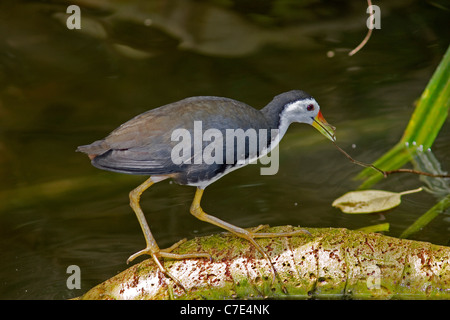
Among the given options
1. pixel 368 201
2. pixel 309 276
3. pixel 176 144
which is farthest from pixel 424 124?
pixel 176 144

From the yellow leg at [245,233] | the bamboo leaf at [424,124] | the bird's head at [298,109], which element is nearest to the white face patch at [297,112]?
the bird's head at [298,109]

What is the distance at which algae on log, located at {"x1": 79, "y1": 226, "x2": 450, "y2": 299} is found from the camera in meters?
2.21

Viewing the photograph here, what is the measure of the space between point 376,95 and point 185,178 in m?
2.00

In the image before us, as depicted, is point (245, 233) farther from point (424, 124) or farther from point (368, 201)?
point (424, 124)

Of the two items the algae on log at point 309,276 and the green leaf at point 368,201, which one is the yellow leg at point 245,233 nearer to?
the algae on log at point 309,276

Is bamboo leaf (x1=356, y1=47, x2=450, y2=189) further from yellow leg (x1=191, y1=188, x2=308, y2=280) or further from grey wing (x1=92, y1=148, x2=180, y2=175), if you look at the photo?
grey wing (x1=92, y1=148, x2=180, y2=175)

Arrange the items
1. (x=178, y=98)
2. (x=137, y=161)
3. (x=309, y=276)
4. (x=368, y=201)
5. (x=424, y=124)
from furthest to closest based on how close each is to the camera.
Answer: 1. (x=178, y=98)
2. (x=424, y=124)
3. (x=368, y=201)
4. (x=309, y=276)
5. (x=137, y=161)

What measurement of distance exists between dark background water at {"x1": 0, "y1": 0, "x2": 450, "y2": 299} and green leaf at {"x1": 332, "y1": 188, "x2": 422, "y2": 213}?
0.04m

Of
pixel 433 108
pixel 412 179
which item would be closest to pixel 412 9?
pixel 433 108

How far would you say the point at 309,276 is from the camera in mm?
2229

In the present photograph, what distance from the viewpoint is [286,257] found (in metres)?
2.25

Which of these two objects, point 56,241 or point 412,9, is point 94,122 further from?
point 412,9

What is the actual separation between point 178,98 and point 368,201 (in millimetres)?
1329

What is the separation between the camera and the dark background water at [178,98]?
9.41 ft
